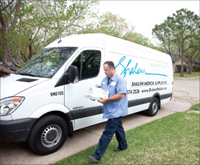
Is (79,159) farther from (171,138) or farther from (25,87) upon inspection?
(171,138)

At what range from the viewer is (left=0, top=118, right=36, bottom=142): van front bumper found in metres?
3.12

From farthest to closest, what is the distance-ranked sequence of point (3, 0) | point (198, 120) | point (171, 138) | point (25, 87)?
point (3, 0) < point (198, 120) < point (171, 138) < point (25, 87)

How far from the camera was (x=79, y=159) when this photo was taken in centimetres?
350

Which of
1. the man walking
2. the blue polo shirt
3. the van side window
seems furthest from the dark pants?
the van side window

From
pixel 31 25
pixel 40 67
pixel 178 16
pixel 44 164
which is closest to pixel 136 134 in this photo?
pixel 44 164

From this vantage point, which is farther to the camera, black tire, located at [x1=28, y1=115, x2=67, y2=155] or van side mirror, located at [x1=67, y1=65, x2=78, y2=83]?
van side mirror, located at [x1=67, y1=65, x2=78, y2=83]

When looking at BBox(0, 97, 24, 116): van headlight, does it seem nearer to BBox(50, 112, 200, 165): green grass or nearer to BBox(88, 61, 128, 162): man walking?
BBox(50, 112, 200, 165): green grass

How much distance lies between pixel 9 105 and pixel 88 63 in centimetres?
192

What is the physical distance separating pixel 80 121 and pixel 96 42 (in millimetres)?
1949

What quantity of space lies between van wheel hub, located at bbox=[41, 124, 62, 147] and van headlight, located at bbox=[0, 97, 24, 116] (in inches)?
29.9

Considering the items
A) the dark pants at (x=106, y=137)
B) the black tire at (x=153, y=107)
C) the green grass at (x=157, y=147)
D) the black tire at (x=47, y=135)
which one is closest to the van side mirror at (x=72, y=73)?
the black tire at (x=47, y=135)

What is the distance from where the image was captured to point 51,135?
12.1 ft

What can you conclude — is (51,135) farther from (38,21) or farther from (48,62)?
(38,21)

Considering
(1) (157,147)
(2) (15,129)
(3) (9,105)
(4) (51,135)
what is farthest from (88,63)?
(1) (157,147)
